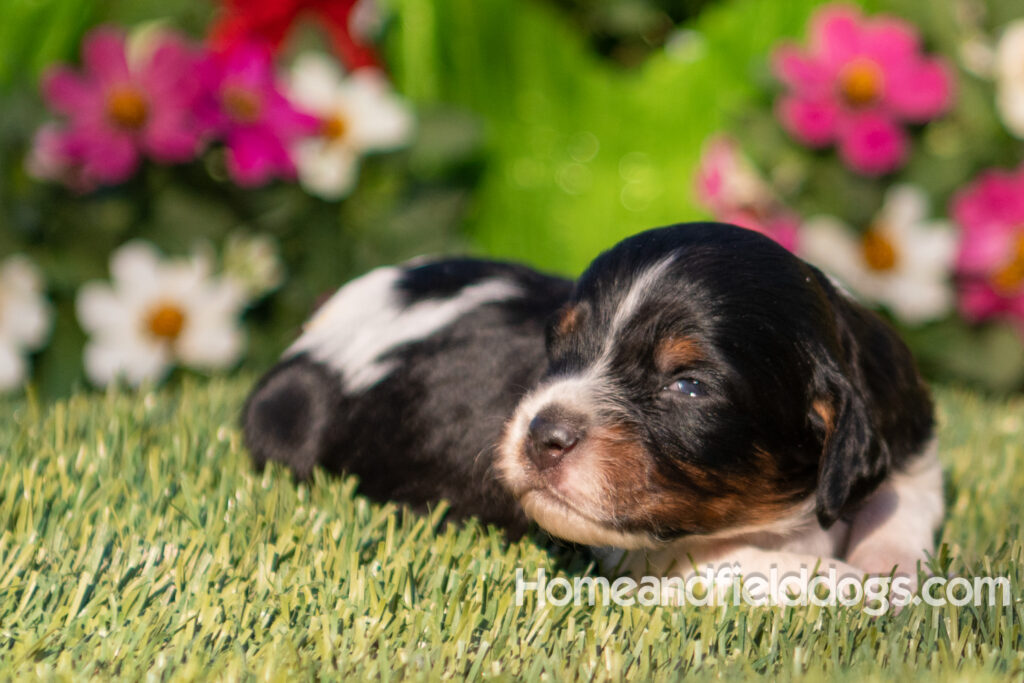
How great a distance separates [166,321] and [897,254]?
3551 millimetres

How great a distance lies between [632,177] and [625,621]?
367cm

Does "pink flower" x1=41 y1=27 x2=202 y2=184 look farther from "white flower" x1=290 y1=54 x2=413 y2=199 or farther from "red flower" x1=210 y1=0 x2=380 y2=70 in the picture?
"white flower" x1=290 y1=54 x2=413 y2=199

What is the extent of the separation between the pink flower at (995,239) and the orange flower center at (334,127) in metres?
3.01

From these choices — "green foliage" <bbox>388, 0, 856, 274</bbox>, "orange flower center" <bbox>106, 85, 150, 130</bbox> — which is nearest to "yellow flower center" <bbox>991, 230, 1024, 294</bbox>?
"green foliage" <bbox>388, 0, 856, 274</bbox>

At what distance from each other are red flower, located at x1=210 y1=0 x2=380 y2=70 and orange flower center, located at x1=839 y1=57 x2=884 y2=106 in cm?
233

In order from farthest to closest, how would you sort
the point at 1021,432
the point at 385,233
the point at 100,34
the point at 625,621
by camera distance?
the point at 385,233
the point at 100,34
the point at 1021,432
the point at 625,621

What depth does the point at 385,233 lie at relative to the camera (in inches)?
207

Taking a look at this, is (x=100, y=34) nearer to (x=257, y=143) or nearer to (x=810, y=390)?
Answer: (x=257, y=143)

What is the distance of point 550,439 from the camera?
2.26m

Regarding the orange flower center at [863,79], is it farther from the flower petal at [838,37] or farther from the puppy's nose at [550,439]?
the puppy's nose at [550,439]

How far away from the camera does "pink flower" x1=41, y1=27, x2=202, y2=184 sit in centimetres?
476

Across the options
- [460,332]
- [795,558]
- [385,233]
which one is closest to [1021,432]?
[795,558]

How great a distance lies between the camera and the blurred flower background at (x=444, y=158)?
4.89 metres

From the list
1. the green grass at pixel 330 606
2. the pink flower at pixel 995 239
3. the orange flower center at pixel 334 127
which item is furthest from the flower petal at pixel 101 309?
the pink flower at pixel 995 239
